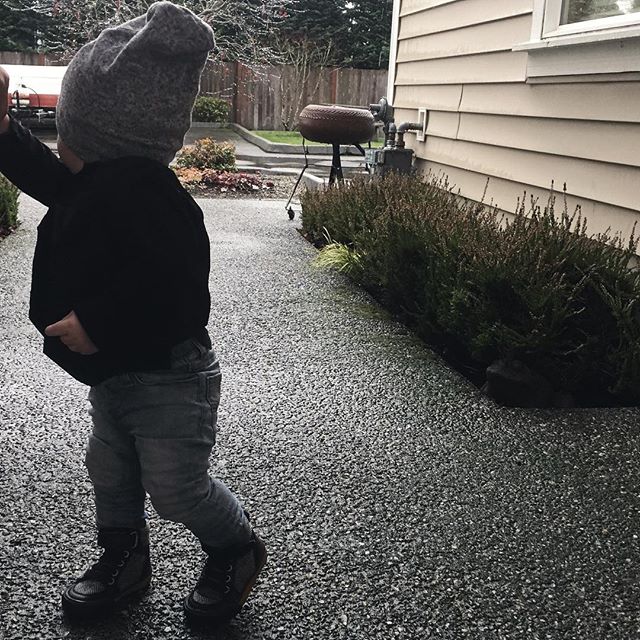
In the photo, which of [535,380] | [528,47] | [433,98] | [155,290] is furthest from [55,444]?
[433,98]

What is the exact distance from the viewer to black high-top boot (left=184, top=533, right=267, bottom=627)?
6.23ft

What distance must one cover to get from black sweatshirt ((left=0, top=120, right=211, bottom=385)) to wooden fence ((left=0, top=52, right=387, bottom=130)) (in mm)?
21541

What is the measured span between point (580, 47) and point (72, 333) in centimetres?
379

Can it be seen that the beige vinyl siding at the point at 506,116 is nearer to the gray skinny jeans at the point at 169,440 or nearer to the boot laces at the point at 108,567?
the gray skinny jeans at the point at 169,440

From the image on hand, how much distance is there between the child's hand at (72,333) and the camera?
1655 mm

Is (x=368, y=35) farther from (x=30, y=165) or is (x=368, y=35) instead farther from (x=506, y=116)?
(x=30, y=165)

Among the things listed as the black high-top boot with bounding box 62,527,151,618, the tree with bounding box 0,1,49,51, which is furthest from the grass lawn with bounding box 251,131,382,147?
the black high-top boot with bounding box 62,527,151,618

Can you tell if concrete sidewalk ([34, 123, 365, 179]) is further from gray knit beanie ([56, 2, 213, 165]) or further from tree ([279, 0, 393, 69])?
gray knit beanie ([56, 2, 213, 165])

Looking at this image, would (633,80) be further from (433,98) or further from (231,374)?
(433,98)

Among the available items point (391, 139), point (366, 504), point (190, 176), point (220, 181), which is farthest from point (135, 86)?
point (190, 176)

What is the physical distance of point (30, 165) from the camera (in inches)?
72.3

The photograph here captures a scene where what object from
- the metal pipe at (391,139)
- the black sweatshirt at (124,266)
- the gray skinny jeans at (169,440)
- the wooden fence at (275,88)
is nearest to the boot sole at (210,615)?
the gray skinny jeans at (169,440)

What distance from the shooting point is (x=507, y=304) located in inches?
146

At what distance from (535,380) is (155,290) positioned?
7.27ft
